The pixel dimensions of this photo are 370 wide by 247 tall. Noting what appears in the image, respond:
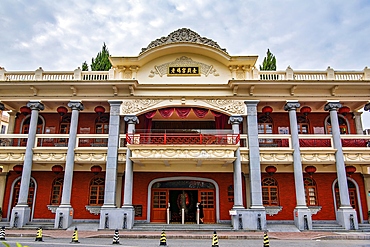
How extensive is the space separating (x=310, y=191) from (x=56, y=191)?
14606mm

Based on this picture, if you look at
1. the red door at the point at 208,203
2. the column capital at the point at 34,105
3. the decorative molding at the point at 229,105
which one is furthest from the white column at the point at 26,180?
the decorative molding at the point at 229,105

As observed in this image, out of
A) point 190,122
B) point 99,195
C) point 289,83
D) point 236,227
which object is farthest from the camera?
point 190,122

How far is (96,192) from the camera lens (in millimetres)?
16969

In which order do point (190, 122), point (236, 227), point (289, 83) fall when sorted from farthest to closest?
point (190, 122)
point (289, 83)
point (236, 227)

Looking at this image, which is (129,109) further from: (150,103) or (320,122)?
(320,122)

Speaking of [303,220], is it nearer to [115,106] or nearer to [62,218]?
[115,106]

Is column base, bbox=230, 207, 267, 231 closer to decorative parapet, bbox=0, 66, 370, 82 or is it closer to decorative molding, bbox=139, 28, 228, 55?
decorative parapet, bbox=0, 66, 370, 82

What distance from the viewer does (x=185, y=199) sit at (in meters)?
17.2

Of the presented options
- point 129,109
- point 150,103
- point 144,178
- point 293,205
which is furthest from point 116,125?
point 293,205

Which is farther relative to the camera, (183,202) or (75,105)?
(183,202)

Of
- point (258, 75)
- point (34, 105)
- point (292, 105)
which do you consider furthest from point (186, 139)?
point (34, 105)

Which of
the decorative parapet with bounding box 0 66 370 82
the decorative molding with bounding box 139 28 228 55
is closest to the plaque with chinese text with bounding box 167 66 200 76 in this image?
the decorative parapet with bounding box 0 66 370 82

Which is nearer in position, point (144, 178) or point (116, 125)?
point (116, 125)

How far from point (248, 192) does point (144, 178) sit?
19.3 feet
